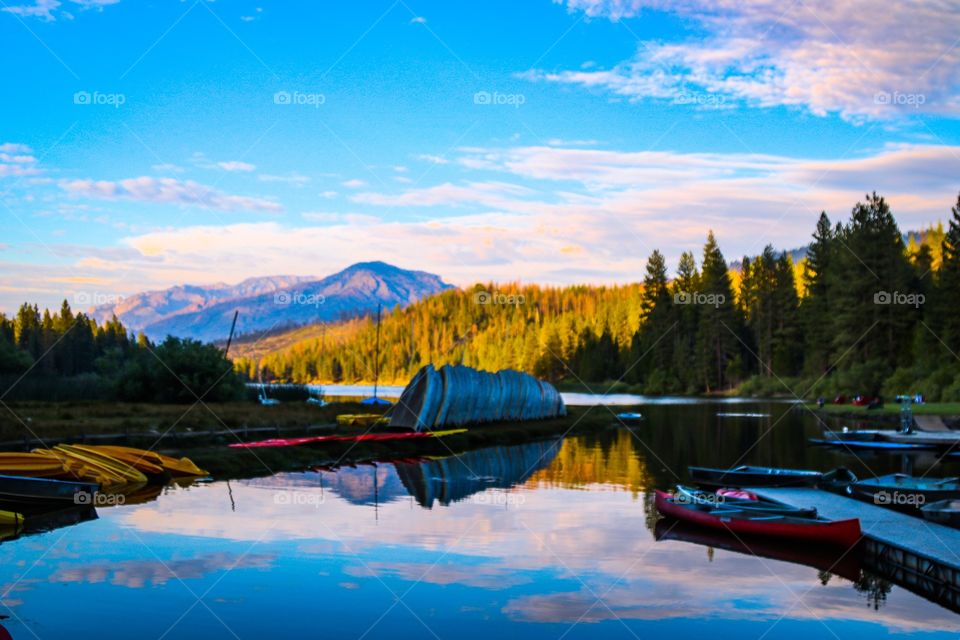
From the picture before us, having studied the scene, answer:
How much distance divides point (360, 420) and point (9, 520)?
31.5 m

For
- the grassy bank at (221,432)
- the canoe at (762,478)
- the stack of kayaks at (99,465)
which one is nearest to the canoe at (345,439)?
the grassy bank at (221,432)

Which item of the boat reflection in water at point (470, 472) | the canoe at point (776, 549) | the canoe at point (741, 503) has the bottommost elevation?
the canoe at point (776, 549)

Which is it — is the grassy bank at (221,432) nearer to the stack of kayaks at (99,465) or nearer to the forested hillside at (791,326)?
the stack of kayaks at (99,465)

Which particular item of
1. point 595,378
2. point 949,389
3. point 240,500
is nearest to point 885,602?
point 240,500

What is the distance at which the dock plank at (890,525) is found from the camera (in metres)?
22.0

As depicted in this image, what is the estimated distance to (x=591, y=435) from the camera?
206ft

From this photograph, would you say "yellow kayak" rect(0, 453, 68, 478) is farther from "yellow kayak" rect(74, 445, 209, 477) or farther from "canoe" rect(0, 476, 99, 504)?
"yellow kayak" rect(74, 445, 209, 477)

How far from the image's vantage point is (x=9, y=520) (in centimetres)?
2455

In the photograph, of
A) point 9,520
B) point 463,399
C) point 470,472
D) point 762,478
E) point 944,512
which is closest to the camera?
point 9,520

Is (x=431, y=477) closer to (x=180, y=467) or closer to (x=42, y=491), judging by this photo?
(x=180, y=467)

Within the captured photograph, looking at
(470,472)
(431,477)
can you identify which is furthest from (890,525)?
(470,472)

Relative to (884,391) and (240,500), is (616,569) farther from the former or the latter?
(884,391)

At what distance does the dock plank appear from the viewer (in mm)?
21984

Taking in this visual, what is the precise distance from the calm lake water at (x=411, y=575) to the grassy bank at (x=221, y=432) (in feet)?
15.6
